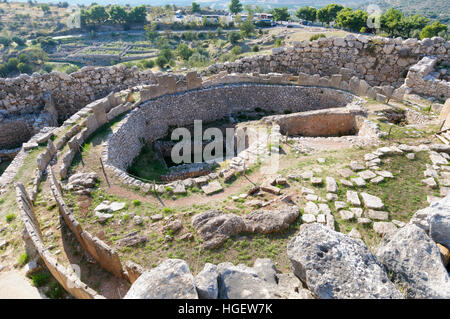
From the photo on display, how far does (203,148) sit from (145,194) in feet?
21.1

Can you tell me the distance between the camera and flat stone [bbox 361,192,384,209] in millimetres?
9021

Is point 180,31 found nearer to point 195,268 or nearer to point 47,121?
point 47,121

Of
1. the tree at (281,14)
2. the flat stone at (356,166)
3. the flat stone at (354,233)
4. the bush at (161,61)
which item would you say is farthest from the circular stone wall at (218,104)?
the tree at (281,14)

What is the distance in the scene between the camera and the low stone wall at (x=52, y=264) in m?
5.71

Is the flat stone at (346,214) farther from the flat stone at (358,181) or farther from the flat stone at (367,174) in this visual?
the flat stone at (367,174)

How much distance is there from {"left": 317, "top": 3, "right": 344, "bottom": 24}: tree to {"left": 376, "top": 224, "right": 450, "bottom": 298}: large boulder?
77174 mm

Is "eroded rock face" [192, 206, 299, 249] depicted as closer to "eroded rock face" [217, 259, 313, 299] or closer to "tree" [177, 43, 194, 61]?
"eroded rock face" [217, 259, 313, 299]

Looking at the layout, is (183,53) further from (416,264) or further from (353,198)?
(416,264)

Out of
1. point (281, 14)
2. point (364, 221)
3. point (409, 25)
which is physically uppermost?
point (281, 14)

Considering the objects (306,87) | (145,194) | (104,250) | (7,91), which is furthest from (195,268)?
(7,91)

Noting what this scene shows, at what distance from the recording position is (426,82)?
57.0ft

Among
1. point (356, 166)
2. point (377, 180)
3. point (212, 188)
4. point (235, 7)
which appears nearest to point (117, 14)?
point (235, 7)

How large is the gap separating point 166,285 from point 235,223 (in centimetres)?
418

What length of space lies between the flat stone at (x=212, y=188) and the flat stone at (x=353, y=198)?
14.3ft
